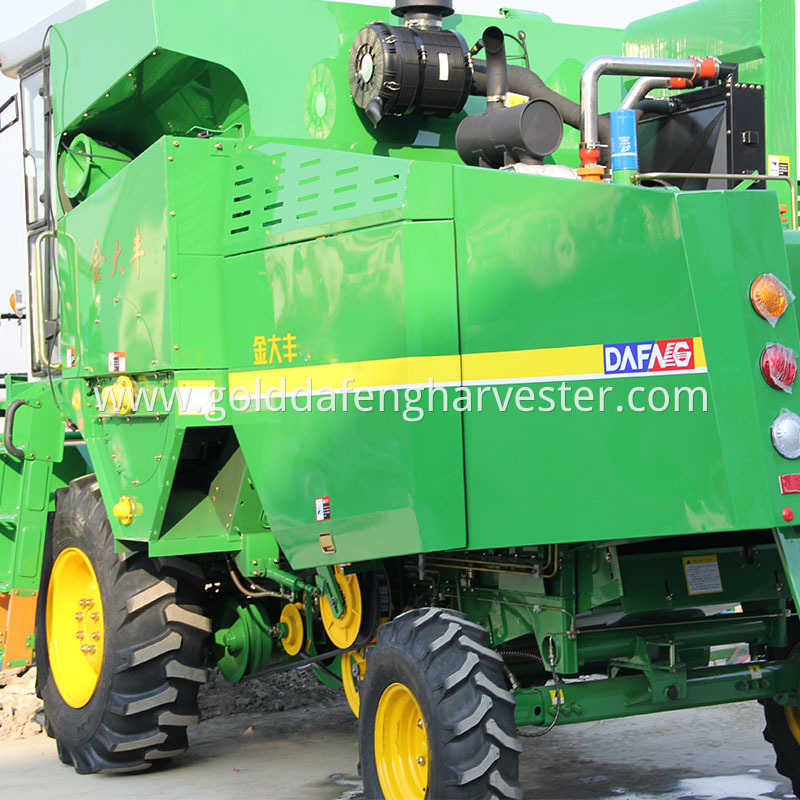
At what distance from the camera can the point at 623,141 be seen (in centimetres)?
490

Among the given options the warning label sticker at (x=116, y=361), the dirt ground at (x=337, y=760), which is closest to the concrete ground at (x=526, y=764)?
the dirt ground at (x=337, y=760)

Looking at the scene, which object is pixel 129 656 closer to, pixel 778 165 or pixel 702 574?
pixel 702 574

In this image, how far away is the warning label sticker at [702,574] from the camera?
197 inches

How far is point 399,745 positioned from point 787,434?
1779mm

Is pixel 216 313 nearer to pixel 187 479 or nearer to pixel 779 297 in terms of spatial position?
pixel 187 479

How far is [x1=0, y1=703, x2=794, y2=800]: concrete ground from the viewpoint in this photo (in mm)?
5848

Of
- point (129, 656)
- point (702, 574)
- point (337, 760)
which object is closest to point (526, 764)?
point (337, 760)

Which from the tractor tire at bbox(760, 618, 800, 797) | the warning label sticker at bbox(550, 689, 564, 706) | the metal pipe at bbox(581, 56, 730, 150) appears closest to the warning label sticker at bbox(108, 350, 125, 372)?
the metal pipe at bbox(581, 56, 730, 150)

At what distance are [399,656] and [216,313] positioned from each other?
1774 mm

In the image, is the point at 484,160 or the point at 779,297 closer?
the point at 779,297

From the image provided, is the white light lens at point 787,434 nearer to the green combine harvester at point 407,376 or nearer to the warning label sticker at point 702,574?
the green combine harvester at point 407,376

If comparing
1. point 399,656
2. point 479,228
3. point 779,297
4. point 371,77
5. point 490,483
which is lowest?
point 399,656

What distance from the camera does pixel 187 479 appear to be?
611 centimetres

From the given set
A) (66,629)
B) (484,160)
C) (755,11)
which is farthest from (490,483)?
(66,629)
